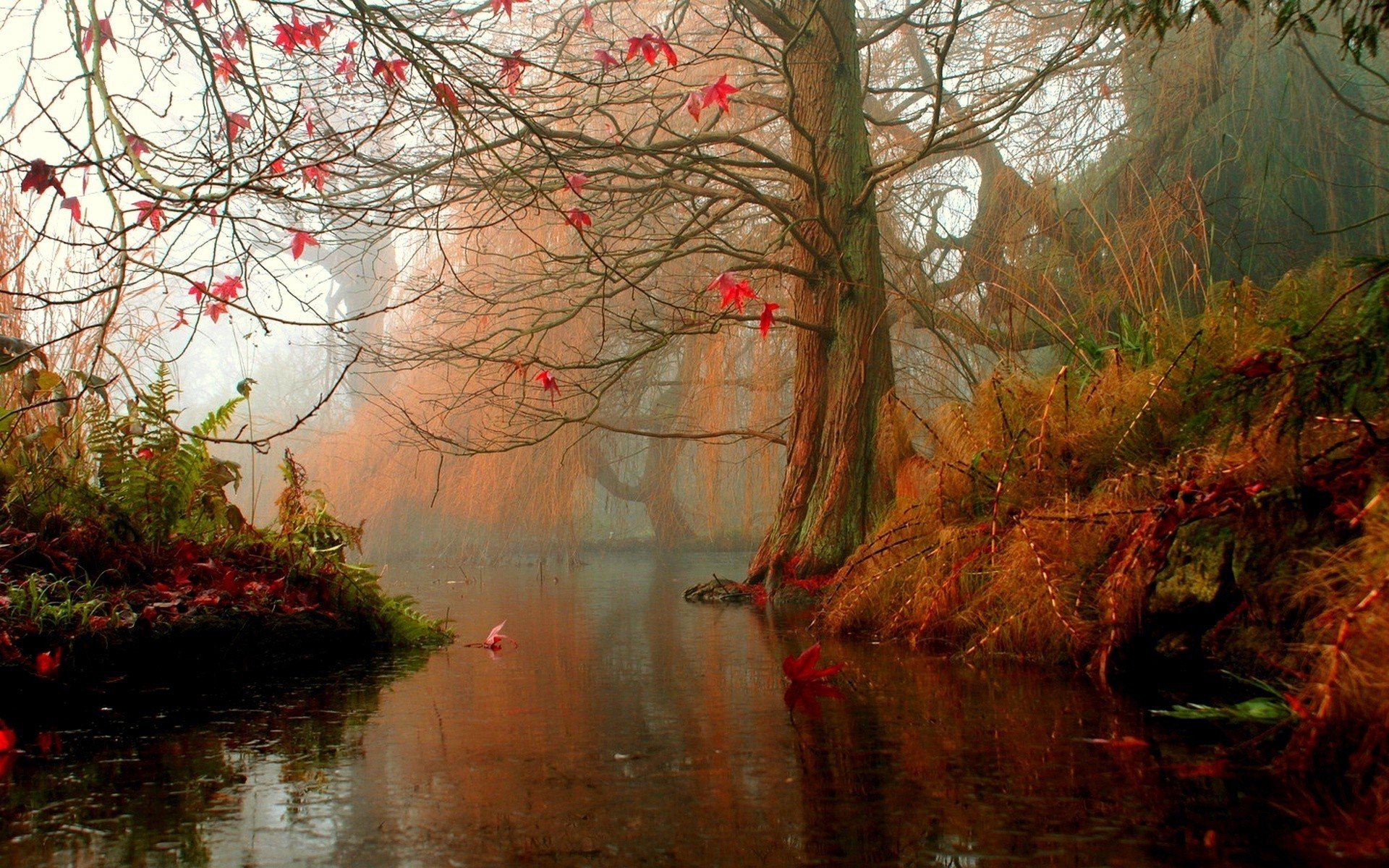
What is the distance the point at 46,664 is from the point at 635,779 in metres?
1.69

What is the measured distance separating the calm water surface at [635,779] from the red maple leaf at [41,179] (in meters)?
1.28

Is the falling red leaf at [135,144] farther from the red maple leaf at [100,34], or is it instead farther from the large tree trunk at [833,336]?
the large tree trunk at [833,336]

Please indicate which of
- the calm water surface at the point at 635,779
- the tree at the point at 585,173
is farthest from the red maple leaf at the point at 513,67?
the calm water surface at the point at 635,779

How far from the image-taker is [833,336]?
6.07m

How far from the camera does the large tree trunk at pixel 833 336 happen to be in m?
5.79

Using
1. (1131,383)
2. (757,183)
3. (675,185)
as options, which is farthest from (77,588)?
(757,183)

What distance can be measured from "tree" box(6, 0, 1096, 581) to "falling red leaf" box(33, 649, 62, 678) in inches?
35.1

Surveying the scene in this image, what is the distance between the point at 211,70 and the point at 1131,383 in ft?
9.67

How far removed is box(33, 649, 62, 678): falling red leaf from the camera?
2.50 meters

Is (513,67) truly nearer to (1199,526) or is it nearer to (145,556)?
(145,556)

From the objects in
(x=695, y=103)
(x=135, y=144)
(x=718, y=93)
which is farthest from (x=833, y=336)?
(x=135, y=144)

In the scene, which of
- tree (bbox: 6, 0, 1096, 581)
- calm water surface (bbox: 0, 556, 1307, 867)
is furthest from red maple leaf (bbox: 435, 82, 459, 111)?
calm water surface (bbox: 0, 556, 1307, 867)

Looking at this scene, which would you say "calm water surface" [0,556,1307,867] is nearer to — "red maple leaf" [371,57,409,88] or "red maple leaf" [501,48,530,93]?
"red maple leaf" [371,57,409,88]

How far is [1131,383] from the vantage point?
3459 millimetres
